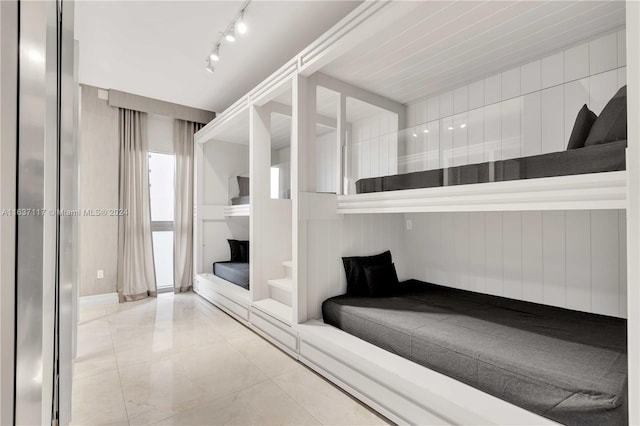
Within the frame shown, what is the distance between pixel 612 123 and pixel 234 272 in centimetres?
383

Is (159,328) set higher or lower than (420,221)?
lower

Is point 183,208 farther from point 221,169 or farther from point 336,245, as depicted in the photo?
point 336,245

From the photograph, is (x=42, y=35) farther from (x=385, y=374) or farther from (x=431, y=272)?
(x=431, y=272)

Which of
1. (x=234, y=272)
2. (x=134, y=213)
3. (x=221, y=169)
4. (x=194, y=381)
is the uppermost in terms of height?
(x=221, y=169)

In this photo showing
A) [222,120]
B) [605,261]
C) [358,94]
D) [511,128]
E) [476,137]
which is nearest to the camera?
[511,128]

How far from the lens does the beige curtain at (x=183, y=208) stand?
462 cm

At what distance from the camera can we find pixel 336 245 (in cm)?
274

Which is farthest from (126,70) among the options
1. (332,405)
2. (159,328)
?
(332,405)

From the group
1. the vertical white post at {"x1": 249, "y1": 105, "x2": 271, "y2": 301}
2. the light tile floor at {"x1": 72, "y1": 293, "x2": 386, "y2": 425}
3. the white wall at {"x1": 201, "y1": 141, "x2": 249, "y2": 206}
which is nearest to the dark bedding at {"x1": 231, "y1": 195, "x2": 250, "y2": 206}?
the white wall at {"x1": 201, "y1": 141, "x2": 249, "y2": 206}

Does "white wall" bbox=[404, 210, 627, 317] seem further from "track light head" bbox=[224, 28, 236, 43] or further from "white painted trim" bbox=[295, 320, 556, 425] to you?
"track light head" bbox=[224, 28, 236, 43]

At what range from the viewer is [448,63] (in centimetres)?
261

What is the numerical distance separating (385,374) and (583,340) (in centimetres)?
111

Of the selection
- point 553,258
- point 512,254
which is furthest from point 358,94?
point 553,258

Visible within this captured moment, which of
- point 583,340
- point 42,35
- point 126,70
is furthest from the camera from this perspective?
point 126,70
